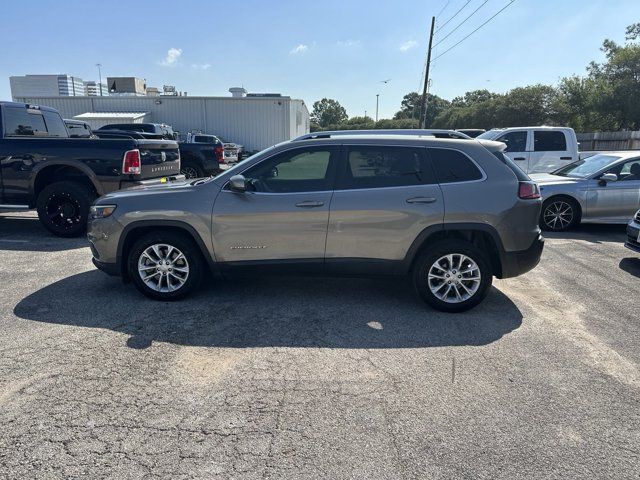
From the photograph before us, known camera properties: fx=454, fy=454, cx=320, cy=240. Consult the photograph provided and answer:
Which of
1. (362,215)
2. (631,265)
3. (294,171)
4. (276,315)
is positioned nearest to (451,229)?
(362,215)

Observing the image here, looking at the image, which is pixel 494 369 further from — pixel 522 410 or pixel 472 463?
pixel 472 463

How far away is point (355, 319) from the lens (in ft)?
14.6

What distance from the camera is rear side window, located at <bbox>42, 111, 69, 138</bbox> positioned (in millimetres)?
8875

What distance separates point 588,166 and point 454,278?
6.43 meters

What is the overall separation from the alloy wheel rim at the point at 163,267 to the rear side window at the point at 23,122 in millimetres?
5089

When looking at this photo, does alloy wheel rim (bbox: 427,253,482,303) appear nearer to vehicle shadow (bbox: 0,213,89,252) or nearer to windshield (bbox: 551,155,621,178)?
vehicle shadow (bbox: 0,213,89,252)

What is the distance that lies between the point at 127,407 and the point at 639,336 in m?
4.38

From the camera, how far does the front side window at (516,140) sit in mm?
12234

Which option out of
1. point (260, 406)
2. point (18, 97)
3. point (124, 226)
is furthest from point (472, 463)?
point (18, 97)

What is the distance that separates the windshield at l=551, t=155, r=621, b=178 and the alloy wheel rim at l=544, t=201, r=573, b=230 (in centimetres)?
76

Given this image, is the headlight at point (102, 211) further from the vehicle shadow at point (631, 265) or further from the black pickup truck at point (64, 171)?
the vehicle shadow at point (631, 265)

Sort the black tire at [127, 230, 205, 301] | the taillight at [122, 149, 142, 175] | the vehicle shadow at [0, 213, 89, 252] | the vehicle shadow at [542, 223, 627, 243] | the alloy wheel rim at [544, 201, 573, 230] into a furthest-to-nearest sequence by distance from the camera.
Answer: the alloy wheel rim at [544, 201, 573, 230], the vehicle shadow at [542, 223, 627, 243], the taillight at [122, 149, 142, 175], the vehicle shadow at [0, 213, 89, 252], the black tire at [127, 230, 205, 301]

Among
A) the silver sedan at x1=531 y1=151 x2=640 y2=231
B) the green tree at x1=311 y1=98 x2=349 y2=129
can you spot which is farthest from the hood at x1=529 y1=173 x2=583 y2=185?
the green tree at x1=311 y1=98 x2=349 y2=129

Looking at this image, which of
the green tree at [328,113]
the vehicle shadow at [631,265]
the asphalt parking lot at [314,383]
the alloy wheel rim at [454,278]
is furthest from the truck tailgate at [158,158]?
the green tree at [328,113]
